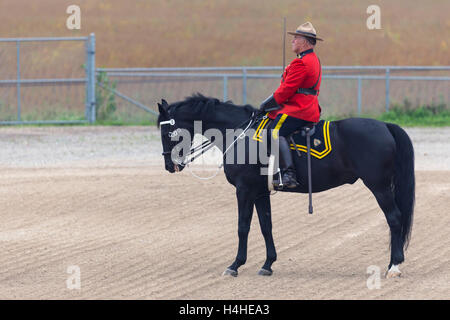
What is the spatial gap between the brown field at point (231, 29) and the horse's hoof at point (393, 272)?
25.3 meters

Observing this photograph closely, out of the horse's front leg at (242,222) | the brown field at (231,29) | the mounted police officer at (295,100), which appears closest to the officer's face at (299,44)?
the mounted police officer at (295,100)

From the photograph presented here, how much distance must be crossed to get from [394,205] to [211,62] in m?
25.7

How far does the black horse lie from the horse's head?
0.03ft

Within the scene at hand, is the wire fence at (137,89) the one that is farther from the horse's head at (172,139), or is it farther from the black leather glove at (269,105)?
the black leather glove at (269,105)

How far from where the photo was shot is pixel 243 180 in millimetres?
A: 8812

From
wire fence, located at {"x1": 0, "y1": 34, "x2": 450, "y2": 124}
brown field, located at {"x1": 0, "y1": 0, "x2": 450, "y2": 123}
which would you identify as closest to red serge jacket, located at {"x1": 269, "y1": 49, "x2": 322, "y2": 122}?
wire fence, located at {"x1": 0, "y1": 34, "x2": 450, "y2": 124}

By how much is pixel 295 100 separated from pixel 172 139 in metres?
1.34

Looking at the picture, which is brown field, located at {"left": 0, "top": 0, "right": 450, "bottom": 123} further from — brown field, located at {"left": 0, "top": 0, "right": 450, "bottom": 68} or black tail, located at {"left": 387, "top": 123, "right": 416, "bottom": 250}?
black tail, located at {"left": 387, "top": 123, "right": 416, "bottom": 250}

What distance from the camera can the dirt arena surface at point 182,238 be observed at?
823 centimetres

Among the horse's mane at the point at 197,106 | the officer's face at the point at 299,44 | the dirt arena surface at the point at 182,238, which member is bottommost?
the dirt arena surface at the point at 182,238

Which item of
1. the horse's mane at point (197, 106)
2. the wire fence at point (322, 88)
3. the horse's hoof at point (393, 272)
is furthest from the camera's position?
the wire fence at point (322, 88)

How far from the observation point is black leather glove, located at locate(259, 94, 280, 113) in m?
8.66

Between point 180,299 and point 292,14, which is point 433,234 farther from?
point 292,14

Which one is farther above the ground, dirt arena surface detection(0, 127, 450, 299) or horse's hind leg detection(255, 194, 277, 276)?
horse's hind leg detection(255, 194, 277, 276)
